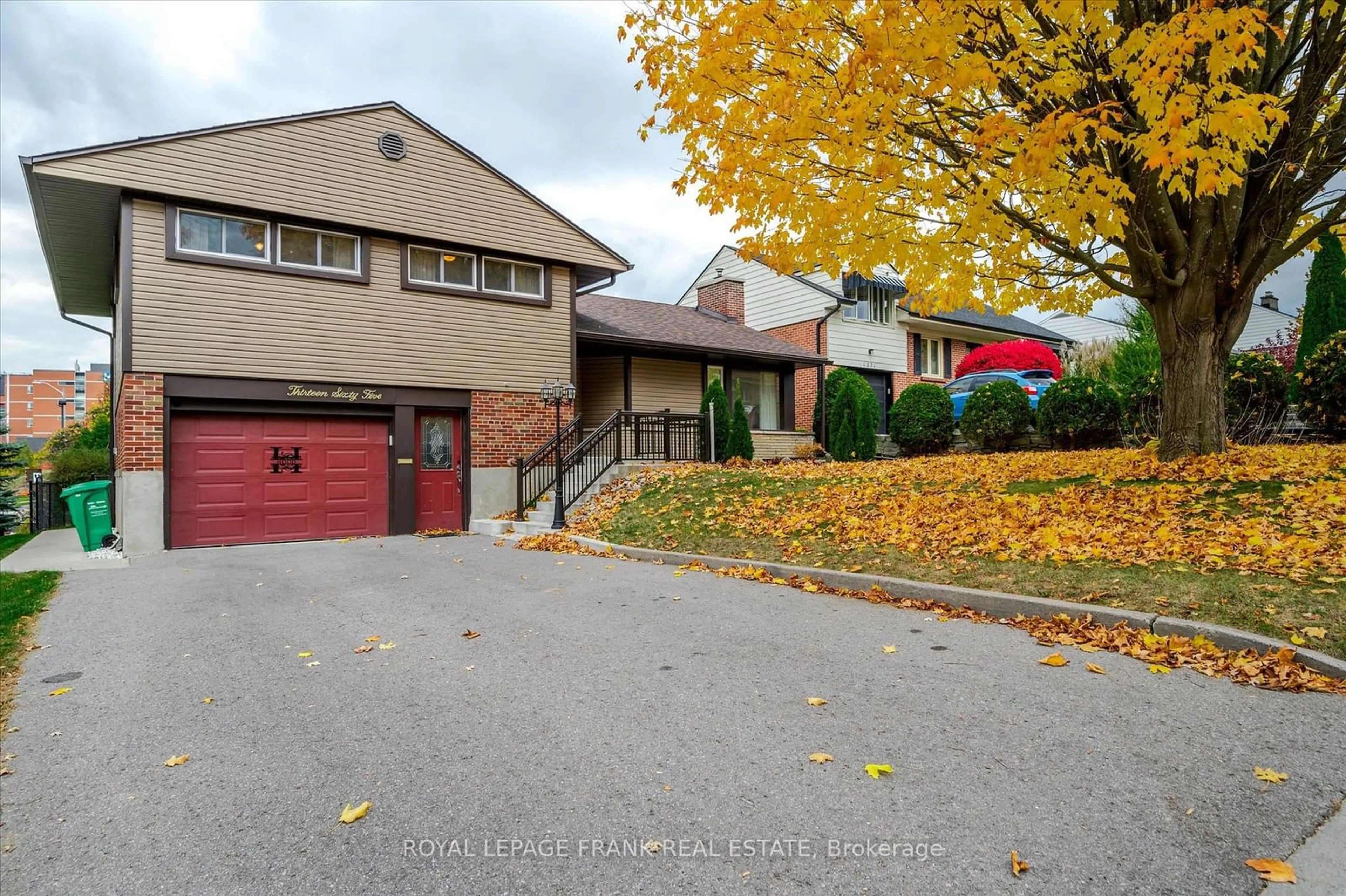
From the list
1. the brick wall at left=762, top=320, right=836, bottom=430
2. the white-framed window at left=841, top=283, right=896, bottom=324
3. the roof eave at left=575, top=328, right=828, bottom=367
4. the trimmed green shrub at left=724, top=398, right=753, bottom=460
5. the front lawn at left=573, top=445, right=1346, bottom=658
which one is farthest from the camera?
the white-framed window at left=841, top=283, right=896, bottom=324

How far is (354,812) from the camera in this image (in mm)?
2758

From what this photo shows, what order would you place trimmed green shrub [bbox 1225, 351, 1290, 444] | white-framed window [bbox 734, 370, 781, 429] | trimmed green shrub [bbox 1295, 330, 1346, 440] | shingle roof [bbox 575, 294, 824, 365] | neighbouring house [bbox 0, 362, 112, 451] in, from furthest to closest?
neighbouring house [bbox 0, 362, 112, 451], white-framed window [bbox 734, 370, 781, 429], shingle roof [bbox 575, 294, 824, 365], trimmed green shrub [bbox 1225, 351, 1290, 444], trimmed green shrub [bbox 1295, 330, 1346, 440]

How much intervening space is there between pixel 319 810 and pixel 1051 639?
443 centimetres

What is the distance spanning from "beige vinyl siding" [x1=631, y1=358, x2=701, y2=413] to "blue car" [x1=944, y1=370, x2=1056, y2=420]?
6299 millimetres

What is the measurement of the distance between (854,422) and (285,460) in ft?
41.5

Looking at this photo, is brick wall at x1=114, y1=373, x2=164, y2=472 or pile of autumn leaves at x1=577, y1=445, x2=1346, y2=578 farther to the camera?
brick wall at x1=114, y1=373, x2=164, y2=472

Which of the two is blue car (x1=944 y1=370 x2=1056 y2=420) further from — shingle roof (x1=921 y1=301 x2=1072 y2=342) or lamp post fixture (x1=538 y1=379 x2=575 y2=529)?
lamp post fixture (x1=538 y1=379 x2=575 y2=529)

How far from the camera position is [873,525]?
834cm

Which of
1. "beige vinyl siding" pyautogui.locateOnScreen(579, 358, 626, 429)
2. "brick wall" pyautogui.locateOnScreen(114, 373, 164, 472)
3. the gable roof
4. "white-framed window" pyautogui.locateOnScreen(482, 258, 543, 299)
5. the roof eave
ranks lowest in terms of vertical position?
"brick wall" pyautogui.locateOnScreen(114, 373, 164, 472)

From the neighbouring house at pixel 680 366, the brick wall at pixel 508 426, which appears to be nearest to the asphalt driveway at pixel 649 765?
the brick wall at pixel 508 426

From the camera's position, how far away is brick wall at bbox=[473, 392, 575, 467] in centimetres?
1415

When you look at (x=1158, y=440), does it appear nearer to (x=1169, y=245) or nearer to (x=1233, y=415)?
(x=1169, y=245)

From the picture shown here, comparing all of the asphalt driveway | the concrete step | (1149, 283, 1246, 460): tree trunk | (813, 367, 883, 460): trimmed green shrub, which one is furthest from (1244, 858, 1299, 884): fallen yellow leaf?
(813, 367, 883, 460): trimmed green shrub

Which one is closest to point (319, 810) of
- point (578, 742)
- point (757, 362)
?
point (578, 742)
